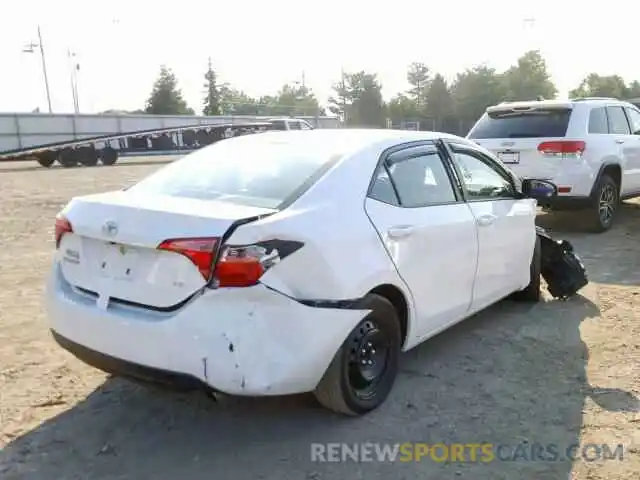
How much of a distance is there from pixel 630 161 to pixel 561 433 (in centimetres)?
690

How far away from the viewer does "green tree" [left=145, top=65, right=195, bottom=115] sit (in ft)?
228

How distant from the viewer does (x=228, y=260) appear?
2.71 metres

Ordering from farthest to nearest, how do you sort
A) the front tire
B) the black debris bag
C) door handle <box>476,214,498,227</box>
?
the black debris bag, door handle <box>476,214,498,227</box>, the front tire

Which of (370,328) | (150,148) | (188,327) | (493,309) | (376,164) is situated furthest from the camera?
(150,148)

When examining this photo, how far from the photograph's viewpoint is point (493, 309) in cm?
527

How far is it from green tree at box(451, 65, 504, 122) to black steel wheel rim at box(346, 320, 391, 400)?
7256 cm

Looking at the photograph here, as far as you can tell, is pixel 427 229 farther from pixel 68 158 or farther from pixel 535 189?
pixel 68 158

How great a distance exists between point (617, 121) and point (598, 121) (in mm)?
781

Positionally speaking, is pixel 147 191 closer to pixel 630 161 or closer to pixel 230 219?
pixel 230 219

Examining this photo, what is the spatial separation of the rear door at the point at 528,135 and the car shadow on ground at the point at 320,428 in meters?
4.29

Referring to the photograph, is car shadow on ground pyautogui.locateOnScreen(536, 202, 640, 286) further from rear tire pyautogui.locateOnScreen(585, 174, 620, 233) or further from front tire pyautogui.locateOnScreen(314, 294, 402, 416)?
front tire pyautogui.locateOnScreen(314, 294, 402, 416)

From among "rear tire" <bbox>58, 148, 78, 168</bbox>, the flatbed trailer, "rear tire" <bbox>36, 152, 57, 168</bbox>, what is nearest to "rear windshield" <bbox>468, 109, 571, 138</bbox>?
the flatbed trailer

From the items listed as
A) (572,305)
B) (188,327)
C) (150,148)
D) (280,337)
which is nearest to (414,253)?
(280,337)

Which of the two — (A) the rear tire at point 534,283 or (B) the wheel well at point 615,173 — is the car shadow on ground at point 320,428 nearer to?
(A) the rear tire at point 534,283
